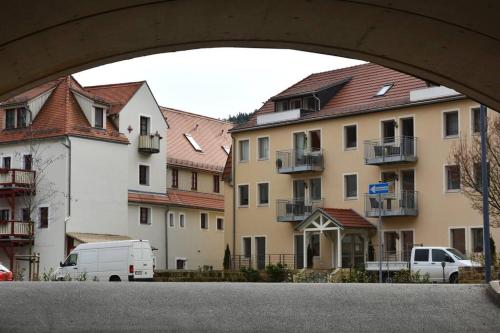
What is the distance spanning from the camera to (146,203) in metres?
67.8

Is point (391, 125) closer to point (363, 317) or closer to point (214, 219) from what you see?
point (214, 219)

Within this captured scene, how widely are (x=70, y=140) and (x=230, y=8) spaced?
53785 mm

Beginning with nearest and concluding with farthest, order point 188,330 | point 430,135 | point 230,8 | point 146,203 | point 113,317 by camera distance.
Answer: point 230,8
point 188,330
point 113,317
point 430,135
point 146,203

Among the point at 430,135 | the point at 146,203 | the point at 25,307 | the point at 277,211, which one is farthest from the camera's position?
the point at 146,203

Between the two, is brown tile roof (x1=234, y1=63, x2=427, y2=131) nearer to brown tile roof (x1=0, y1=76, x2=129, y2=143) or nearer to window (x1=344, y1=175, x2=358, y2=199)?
window (x1=344, y1=175, x2=358, y2=199)

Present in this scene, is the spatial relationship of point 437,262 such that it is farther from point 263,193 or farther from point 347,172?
point 263,193

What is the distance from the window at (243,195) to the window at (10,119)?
55.6ft

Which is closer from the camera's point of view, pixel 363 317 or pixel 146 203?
pixel 363 317

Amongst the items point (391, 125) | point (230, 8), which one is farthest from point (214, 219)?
point (230, 8)

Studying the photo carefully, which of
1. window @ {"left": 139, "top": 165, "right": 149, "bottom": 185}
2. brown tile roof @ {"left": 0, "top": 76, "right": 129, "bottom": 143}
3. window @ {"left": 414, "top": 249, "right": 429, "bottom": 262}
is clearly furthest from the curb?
window @ {"left": 139, "top": 165, "right": 149, "bottom": 185}

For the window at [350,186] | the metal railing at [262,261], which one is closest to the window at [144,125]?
the metal railing at [262,261]

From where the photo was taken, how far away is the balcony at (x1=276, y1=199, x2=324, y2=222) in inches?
2320

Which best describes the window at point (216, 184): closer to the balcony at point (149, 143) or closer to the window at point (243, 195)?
the balcony at point (149, 143)

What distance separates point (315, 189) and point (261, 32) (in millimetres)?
48724
